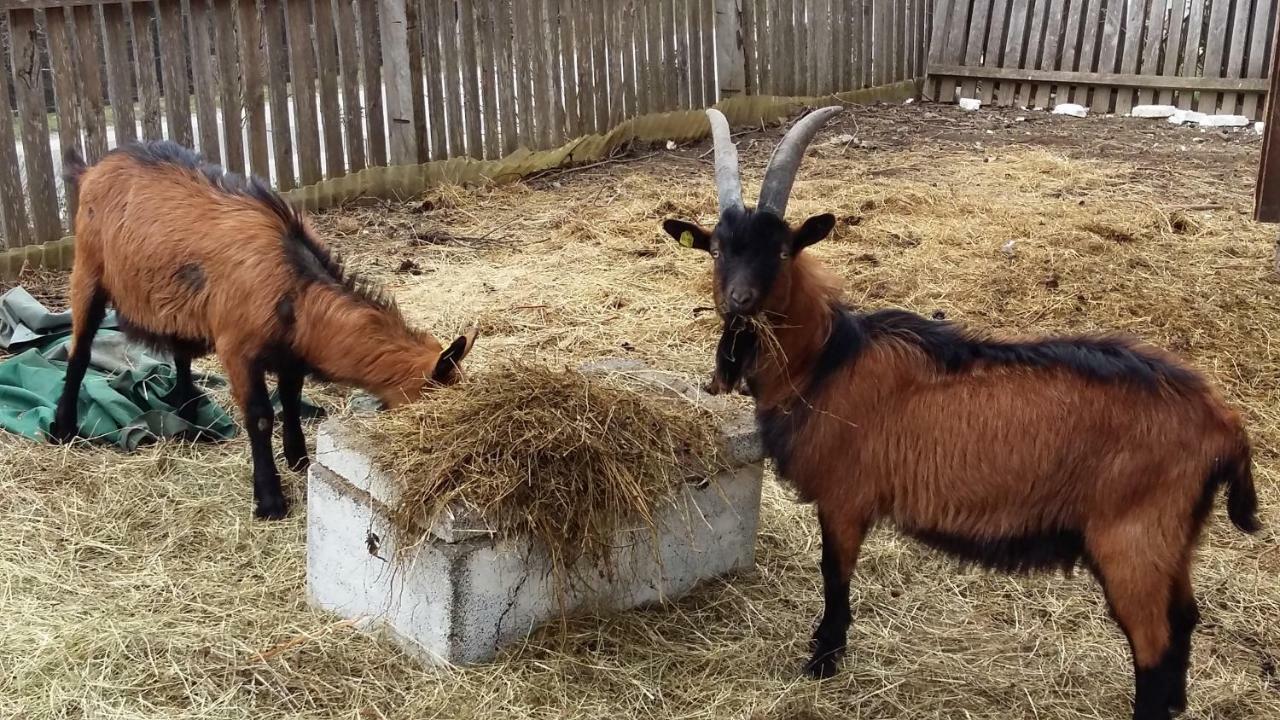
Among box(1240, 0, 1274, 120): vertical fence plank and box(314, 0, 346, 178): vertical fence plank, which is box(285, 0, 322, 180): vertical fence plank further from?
box(1240, 0, 1274, 120): vertical fence plank

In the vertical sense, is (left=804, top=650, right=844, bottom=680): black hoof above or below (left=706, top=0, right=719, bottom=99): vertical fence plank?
below

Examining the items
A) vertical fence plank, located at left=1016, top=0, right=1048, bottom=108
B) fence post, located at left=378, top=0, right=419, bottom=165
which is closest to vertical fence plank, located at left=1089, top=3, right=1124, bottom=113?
vertical fence plank, located at left=1016, top=0, right=1048, bottom=108

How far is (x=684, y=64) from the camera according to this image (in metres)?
11.6

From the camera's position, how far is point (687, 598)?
4.43m

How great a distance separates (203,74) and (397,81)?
64.1 inches

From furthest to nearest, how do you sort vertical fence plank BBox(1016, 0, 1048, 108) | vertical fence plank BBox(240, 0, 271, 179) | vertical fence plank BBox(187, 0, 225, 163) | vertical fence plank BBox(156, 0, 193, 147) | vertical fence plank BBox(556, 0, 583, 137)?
vertical fence plank BBox(1016, 0, 1048, 108), vertical fence plank BBox(556, 0, 583, 137), vertical fence plank BBox(240, 0, 271, 179), vertical fence plank BBox(187, 0, 225, 163), vertical fence plank BBox(156, 0, 193, 147)

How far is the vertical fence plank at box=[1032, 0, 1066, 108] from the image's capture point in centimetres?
1298

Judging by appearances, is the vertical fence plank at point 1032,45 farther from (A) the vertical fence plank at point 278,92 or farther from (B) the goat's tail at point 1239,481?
(B) the goat's tail at point 1239,481

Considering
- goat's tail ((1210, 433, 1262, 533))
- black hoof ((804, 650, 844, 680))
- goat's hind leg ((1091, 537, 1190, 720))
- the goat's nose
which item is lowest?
black hoof ((804, 650, 844, 680))

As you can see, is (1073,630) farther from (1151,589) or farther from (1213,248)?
(1213,248)

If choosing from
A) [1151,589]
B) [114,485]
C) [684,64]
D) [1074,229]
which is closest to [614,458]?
[1151,589]

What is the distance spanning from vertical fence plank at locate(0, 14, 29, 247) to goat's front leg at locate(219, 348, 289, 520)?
3.48 metres

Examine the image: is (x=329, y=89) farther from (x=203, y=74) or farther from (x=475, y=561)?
(x=475, y=561)

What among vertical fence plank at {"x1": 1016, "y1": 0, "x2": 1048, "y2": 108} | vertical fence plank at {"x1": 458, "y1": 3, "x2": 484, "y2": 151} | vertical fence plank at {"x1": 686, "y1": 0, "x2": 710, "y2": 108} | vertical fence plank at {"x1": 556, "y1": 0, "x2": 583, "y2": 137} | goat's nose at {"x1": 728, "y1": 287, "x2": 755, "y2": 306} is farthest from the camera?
vertical fence plank at {"x1": 1016, "y1": 0, "x2": 1048, "y2": 108}
